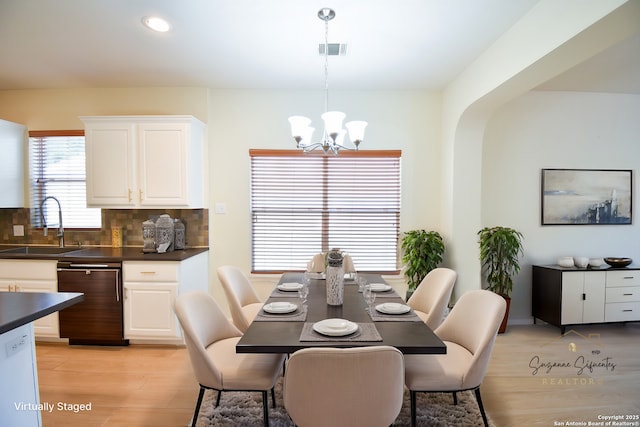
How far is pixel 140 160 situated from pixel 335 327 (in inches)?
109

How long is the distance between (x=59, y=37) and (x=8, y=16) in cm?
30

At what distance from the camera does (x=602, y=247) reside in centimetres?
376

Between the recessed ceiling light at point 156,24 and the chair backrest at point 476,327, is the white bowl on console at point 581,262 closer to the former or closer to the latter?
the chair backrest at point 476,327

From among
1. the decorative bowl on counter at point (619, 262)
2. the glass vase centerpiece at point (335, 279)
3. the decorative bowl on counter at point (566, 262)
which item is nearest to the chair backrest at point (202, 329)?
the glass vase centerpiece at point (335, 279)

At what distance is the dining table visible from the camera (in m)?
1.50

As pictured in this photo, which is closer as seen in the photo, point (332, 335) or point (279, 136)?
point (332, 335)

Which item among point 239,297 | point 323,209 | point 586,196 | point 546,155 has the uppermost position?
point 546,155

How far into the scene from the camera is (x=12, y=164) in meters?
3.50

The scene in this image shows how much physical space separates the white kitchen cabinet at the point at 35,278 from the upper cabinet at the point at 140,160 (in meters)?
0.78

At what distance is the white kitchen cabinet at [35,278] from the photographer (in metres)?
3.07

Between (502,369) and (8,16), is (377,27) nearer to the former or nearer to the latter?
(8,16)

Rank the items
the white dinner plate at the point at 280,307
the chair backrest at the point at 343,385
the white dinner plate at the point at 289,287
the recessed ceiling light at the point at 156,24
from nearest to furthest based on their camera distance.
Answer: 1. the chair backrest at the point at 343,385
2. the white dinner plate at the point at 280,307
3. the recessed ceiling light at the point at 156,24
4. the white dinner plate at the point at 289,287

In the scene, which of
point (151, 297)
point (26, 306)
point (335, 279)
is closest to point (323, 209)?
point (335, 279)

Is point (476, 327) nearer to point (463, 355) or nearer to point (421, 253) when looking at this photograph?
point (463, 355)
